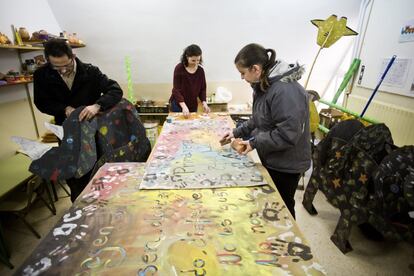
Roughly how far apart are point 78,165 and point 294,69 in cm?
124

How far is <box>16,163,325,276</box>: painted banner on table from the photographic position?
0.71m

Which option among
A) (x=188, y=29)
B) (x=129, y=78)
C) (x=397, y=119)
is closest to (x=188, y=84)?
(x=188, y=29)

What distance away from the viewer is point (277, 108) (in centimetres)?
113

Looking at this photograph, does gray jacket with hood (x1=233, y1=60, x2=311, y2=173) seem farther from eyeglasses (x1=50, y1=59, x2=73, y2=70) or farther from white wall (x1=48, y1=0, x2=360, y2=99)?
white wall (x1=48, y1=0, x2=360, y2=99)

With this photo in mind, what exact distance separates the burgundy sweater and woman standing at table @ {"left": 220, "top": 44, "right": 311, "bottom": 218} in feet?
4.48

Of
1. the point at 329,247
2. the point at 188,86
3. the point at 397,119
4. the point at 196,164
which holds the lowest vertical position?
the point at 329,247

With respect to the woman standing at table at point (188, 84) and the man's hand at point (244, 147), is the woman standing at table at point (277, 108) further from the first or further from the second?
the woman standing at table at point (188, 84)

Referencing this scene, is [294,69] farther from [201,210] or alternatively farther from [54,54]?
[54,54]

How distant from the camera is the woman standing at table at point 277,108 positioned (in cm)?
111

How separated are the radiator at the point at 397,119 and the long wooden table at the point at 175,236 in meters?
2.14

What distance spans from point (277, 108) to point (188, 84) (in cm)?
158

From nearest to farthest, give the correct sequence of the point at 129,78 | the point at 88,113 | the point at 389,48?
the point at 88,113
the point at 389,48
the point at 129,78

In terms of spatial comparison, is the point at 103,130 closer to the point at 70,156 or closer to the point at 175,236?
the point at 70,156

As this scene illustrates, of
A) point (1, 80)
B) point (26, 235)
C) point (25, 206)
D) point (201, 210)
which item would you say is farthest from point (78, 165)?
point (1, 80)
